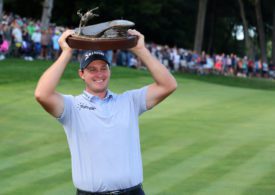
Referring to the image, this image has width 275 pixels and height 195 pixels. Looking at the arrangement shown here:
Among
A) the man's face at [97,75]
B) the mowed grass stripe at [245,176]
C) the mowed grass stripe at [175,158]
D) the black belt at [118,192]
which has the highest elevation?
the man's face at [97,75]

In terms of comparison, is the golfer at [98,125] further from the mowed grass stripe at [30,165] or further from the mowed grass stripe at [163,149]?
the mowed grass stripe at [163,149]

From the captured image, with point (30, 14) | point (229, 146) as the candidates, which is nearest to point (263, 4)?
point (30, 14)

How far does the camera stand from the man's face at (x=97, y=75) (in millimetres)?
5883

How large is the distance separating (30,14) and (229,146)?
43.3 meters

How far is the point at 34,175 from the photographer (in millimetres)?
12164

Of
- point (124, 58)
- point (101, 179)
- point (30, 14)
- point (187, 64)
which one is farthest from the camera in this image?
point (30, 14)

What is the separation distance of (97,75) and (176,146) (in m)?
9.57

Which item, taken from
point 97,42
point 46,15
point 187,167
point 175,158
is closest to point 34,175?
point 187,167

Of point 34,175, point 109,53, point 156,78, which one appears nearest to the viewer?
point 156,78

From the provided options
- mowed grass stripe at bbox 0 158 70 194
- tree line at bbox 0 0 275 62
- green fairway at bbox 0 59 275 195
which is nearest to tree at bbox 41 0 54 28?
tree line at bbox 0 0 275 62

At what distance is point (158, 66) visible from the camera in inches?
239

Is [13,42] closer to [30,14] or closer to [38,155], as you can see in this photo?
[38,155]

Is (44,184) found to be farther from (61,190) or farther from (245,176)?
(245,176)

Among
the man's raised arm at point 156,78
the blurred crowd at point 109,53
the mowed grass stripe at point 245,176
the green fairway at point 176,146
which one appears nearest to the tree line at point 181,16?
the blurred crowd at point 109,53
